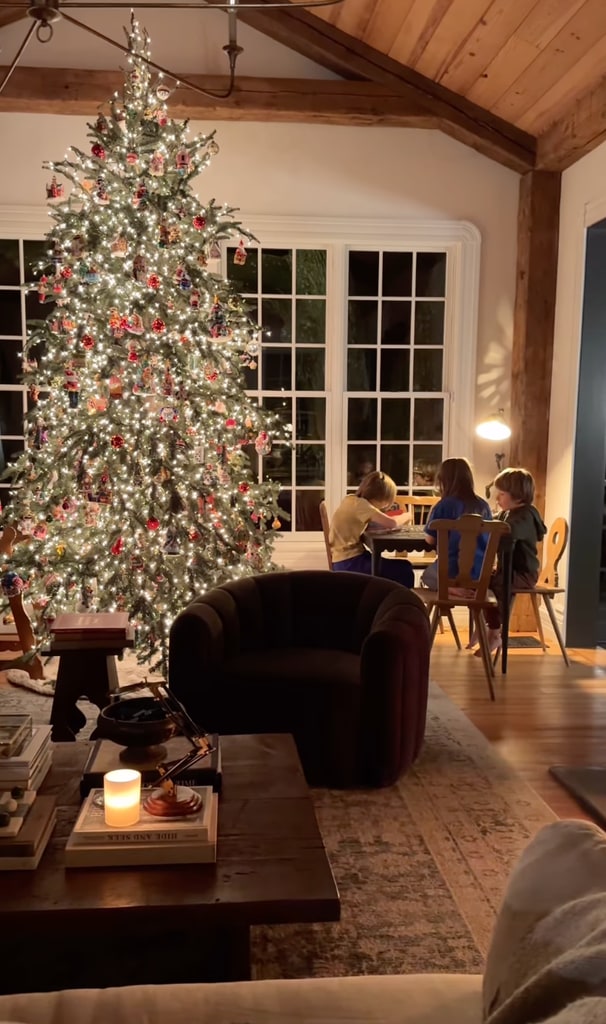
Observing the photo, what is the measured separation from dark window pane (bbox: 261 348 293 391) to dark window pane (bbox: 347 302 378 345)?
0.49m

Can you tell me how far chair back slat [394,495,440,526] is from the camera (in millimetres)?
5883

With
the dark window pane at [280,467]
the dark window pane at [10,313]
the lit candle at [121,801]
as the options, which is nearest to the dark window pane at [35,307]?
the dark window pane at [10,313]

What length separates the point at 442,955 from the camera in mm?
2148

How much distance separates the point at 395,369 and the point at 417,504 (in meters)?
1.07

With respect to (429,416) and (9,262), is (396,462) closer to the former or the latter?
(429,416)

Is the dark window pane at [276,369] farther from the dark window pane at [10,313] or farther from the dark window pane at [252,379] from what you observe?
the dark window pane at [10,313]

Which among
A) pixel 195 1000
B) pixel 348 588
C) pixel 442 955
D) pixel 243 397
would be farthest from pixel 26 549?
pixel 195 1000

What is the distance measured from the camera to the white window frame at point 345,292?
19.3 ft

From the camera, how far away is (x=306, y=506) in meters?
6.23

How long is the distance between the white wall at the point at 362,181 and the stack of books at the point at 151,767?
4.39 meters

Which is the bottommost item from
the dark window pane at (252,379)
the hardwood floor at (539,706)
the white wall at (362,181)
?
the hardwood floor at (539,706)

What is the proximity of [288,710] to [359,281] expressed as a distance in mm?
3888

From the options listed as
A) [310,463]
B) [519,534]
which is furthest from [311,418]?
[519,534]

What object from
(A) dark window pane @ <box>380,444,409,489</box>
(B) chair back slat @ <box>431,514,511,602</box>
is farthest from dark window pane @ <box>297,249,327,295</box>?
(B) chair back slat @ <box>431,514,511,602</box>
